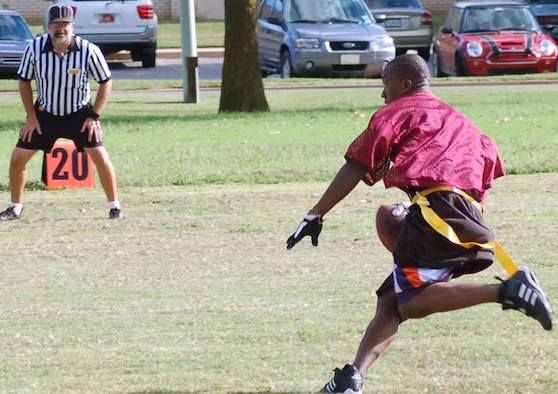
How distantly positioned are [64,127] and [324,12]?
566 inches

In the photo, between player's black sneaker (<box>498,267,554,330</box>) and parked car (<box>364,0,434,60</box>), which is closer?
player's black sneaker (<box>498,267,554,330</box>)

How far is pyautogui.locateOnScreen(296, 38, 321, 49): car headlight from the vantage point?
2264 centimetres

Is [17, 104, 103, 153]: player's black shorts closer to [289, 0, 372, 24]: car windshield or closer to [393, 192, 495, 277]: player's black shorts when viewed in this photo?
[393, 192, 495, 277]: player's black shorts

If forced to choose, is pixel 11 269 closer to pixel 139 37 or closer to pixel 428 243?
pixel 428 243

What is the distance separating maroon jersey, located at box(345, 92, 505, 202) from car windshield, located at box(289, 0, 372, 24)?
1847 centimetres

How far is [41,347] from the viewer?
20.2 feet

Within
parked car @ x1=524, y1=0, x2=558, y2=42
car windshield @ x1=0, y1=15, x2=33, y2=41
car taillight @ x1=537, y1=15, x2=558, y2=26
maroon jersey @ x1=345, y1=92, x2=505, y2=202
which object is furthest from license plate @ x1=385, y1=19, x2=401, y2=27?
maroon jersey @ x1=345, y1=92, x2=505, y2=202

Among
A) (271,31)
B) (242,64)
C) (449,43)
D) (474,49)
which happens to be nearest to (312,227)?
(242,64)

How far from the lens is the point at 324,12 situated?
23.6m

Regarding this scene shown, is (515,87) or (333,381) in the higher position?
(333,381)

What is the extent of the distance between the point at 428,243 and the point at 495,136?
31.3ft

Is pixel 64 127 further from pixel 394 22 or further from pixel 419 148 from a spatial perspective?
pixel 394 22

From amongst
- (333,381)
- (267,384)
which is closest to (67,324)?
(267,384)

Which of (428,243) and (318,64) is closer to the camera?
(428,243)
